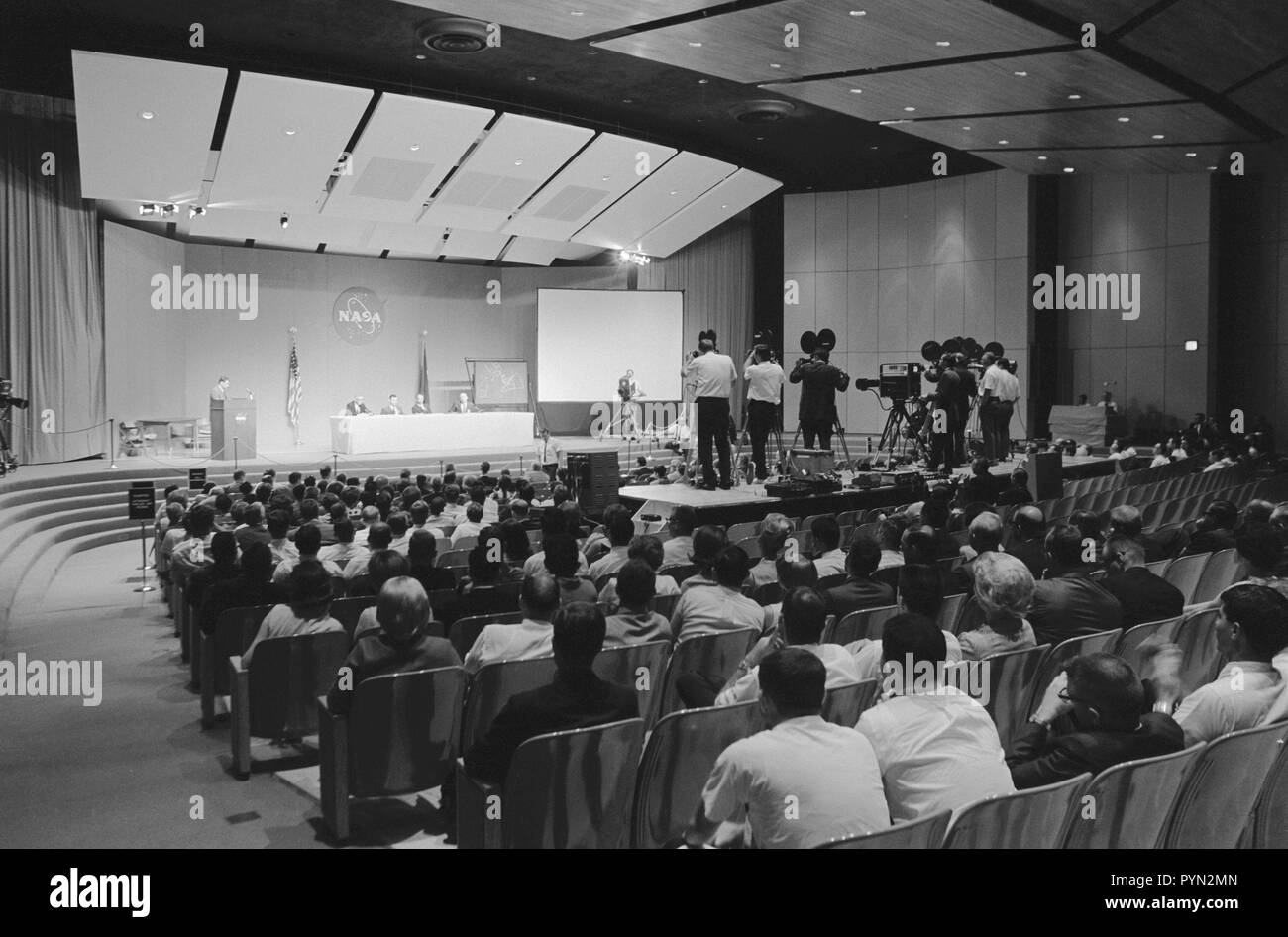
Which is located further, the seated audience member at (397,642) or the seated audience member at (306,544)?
the seated audience member at (306,544)

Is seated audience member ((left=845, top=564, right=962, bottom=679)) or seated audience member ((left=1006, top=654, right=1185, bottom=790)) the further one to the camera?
seated audience member ((left=845, top=564, right=962, bottom=679))

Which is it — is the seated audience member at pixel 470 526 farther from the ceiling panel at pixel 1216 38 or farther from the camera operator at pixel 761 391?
the ceiling panel at pixel 1216 38

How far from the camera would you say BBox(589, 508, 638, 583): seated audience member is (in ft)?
17.0

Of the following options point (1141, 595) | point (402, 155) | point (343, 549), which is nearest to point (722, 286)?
point (402, 155)

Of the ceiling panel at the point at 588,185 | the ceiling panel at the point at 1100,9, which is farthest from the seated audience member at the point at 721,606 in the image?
the ceiling panel at the point at 588,185

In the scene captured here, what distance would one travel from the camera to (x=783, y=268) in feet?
62.1

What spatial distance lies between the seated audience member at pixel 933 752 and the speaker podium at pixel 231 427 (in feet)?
43.6

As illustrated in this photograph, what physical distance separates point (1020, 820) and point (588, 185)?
Result: 14.8m

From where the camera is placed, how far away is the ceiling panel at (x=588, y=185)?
14.9 metres

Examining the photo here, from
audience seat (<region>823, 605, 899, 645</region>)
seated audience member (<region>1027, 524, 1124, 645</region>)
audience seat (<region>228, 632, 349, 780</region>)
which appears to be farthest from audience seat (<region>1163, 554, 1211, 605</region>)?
audience seat (<region>228, 632, 349, 780</region>)

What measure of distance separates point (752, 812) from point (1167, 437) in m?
14.3

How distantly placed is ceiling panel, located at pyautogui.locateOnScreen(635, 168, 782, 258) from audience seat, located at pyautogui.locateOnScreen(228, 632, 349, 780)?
14205mm

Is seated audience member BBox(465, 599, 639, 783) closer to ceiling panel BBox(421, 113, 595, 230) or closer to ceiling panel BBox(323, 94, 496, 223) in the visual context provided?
ceiling panel BBox(323, 94, 496, 223)
